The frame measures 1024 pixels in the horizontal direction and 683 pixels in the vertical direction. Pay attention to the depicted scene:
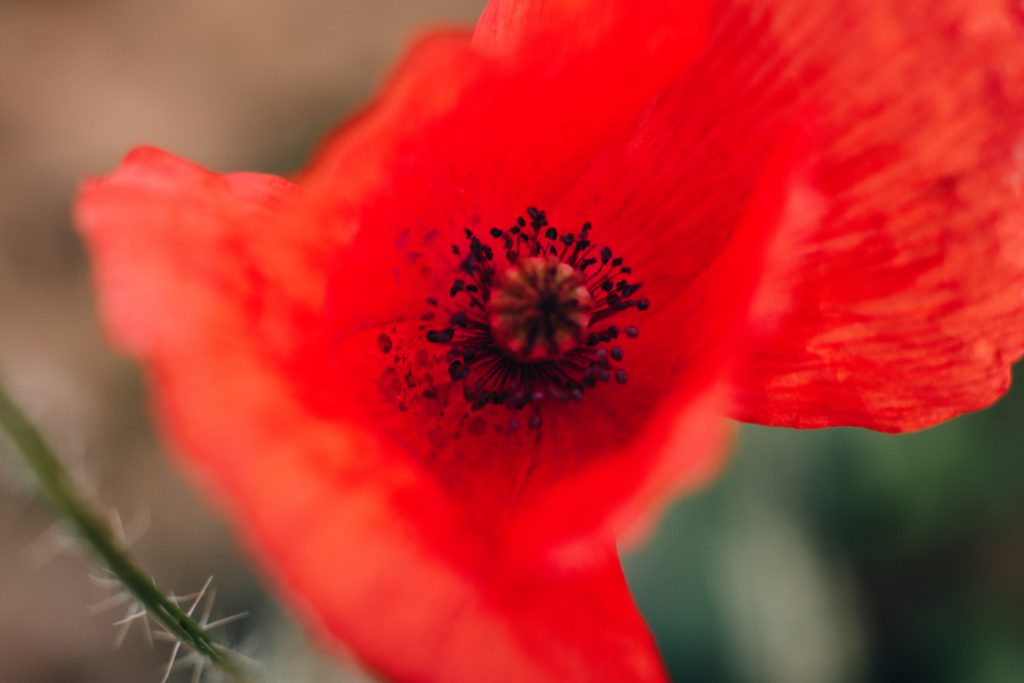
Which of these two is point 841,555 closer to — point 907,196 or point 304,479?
point 907,196

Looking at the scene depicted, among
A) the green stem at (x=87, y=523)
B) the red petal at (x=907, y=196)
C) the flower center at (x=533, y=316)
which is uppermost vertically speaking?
the red petal at (x=907, y=196)

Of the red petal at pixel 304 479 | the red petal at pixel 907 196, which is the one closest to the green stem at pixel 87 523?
the red petal at pixel 304 479

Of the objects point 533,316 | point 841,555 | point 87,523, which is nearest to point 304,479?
point 87,523

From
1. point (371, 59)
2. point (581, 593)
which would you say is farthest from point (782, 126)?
point (371, 59)

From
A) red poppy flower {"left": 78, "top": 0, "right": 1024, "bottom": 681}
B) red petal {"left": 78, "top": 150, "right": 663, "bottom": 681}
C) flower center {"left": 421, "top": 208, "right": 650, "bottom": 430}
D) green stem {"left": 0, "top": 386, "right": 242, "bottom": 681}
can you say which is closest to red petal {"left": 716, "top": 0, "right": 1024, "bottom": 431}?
red poppy flower {"left": 78, "top": 0, "right": 1024, "bottom": 681}

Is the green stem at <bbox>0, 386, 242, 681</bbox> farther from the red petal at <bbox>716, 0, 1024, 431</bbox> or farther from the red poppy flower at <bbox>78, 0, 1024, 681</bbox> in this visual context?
the red petal at <bbox>716, 0, 1024, 431</bbox>

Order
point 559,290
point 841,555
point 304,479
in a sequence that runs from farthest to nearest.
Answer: point 841,555, point 559,290, point 304,479

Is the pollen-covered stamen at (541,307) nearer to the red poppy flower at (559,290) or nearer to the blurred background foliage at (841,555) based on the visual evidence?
the red poppy flower at (559,290)
